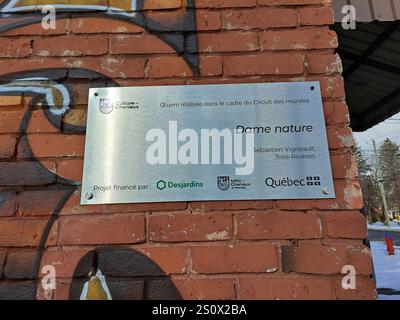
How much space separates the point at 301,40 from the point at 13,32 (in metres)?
1.20

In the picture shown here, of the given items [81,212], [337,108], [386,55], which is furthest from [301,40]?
[386,55]

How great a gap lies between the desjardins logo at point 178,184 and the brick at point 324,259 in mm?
388

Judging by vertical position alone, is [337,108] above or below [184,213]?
above

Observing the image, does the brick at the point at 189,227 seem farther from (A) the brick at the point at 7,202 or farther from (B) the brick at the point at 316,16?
(B) the brick at the point at 316,16

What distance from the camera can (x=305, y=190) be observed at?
1323 mm

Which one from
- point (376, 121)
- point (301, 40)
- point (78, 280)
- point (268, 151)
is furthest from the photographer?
point (376, 121)

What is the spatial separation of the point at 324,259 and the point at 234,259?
1.03 feet

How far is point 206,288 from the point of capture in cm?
124

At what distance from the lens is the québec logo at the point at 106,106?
142cm

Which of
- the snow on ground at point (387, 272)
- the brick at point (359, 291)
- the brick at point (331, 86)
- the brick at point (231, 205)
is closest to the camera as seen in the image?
the brick at point (359, 291)

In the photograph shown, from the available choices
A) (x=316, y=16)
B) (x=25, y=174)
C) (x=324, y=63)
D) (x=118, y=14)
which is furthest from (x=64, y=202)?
(x=316, y=16)

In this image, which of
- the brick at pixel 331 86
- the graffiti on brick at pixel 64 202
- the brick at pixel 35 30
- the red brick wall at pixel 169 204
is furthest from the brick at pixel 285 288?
the brick at pixel 35 30

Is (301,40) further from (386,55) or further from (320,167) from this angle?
(386,55)

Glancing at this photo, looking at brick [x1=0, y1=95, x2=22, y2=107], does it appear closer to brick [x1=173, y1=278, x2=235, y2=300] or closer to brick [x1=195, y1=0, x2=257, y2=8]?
brick [x1=195, y1=0, x2=257, y2=8]
